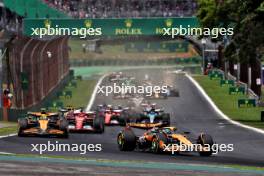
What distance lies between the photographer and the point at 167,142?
993 inches

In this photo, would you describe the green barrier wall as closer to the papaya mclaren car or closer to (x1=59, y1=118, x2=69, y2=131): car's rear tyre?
the papaya mclaren car

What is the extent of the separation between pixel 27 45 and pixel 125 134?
979 centimetres

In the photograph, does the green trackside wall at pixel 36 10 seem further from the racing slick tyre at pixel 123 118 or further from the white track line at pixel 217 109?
the white track line at pixel 217 109

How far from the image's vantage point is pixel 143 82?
34.9 m

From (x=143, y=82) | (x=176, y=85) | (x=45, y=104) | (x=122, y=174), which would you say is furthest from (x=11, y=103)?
→ (x=122, y=174)

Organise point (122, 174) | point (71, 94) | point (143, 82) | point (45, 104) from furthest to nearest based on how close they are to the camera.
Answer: point (71, 94)
point (45, 104)
point (143, 82)
point (122, 174)

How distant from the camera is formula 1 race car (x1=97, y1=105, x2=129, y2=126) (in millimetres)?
37281

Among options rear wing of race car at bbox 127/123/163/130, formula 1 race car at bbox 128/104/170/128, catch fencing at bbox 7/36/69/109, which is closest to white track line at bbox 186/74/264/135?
formula 1 race car at bbox 128/104/170/128

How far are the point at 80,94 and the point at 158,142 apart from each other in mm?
19850

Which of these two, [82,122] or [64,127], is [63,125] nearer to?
[64,127]

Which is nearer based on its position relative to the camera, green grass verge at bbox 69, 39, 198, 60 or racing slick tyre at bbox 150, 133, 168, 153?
racing slick tyre at bbox 150, 133, 168, 153

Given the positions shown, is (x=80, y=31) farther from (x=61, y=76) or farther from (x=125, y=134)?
(x=125, y=134)

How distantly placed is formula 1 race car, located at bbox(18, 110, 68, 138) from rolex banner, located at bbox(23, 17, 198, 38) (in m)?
4.64

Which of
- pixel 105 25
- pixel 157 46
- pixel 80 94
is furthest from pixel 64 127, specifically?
pixel 80 94
